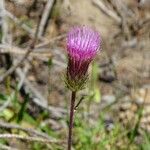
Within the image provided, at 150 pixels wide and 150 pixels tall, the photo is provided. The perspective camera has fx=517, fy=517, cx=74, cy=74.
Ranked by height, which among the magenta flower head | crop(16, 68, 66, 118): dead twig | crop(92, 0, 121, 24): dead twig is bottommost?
crop(16, 68, 66, 118): dead twig

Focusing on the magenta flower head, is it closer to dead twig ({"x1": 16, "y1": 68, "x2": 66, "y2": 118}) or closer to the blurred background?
the blurred background

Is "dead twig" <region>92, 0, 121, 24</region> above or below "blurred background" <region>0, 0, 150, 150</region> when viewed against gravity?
above

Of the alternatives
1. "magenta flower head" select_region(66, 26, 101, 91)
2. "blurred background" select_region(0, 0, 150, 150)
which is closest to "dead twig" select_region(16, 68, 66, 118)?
"blurred background" select_region(0, 0, 150, 150)

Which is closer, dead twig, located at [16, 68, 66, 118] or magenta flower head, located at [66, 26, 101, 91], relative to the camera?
magenta flower head, located at [66, 26, 101, 91]

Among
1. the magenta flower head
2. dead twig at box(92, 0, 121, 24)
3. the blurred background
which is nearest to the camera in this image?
the magenta flower head

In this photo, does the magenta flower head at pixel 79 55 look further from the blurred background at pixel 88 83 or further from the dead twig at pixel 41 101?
the dead twig at pixel 41 101

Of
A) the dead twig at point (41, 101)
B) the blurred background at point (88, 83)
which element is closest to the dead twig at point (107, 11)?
the blurred background at point (88, 83)
